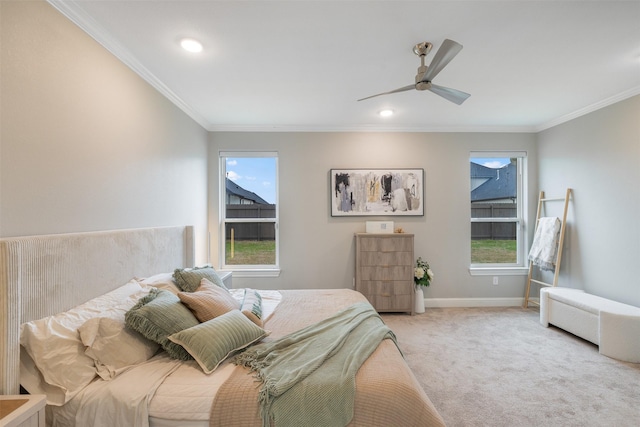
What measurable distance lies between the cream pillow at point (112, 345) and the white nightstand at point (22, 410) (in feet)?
0.82

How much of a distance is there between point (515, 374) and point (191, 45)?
12.2ft

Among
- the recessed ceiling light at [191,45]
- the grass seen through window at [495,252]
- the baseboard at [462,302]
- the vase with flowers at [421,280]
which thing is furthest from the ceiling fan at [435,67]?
the baseboard at [462,302]

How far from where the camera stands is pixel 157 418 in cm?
127

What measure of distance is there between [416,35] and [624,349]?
11.1 feet

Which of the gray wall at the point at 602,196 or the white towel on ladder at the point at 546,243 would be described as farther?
the white towel on ladder at the point at 546,243

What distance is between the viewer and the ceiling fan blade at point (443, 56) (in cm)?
170

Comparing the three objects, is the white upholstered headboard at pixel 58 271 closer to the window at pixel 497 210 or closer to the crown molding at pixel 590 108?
→ the window at pixel 497 210

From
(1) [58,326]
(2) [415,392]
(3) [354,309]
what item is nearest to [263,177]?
(3) [354,309]

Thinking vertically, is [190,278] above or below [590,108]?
below

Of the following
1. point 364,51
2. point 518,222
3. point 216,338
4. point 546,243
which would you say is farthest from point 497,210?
point 216,338

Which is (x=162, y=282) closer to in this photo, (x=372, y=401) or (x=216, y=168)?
(x=372, y=401)

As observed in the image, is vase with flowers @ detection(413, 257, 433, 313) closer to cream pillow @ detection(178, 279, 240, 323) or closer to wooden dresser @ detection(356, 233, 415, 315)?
wooden dresser @ detection(356, 233, 415, 315)

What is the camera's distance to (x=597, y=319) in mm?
2869

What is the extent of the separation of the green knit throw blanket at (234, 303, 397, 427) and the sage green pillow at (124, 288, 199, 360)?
1.21 ft
